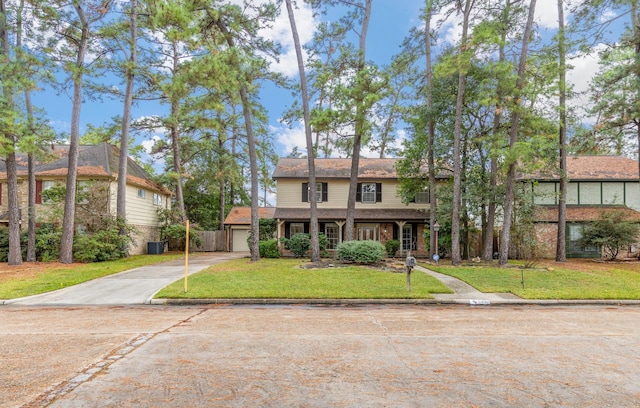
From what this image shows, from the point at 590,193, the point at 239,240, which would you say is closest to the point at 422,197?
the point at 590,193

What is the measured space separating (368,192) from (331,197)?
2388 millimetres

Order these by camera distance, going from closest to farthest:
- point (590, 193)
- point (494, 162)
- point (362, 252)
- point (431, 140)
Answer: point (362, 252) → point (494, 162) → point (431, 140) → point (590, 193)

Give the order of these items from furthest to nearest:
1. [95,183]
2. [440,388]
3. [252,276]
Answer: [95,183] → [252,276] → [440,388]

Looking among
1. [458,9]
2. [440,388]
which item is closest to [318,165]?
[458,9]

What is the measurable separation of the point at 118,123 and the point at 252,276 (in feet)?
55.0

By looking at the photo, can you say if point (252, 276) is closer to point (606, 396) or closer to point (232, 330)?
point (232, 330)

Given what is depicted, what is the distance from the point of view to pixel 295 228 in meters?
22.4

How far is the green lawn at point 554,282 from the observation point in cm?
984

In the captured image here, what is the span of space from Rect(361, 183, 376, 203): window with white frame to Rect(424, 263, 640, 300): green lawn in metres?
8.38

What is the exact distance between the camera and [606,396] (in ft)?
12.1

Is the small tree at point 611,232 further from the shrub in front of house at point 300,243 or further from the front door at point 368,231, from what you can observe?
the shrub in front of house at point 300,243

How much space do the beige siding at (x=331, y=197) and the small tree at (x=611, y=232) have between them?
9272 mm

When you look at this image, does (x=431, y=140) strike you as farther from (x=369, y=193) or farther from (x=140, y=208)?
(x=140, y=208)

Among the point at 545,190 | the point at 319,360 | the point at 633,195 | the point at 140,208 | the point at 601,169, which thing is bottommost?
the point at 319,360
